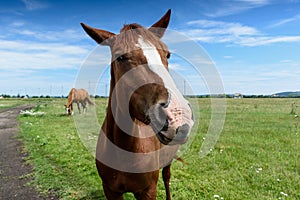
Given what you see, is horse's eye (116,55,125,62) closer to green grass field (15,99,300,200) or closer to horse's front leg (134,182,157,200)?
horse's front leg (134,182,157,200)

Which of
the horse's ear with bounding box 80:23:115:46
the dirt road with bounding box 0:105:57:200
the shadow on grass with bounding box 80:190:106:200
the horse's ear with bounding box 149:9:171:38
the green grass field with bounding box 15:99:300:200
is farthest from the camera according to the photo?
the dirt road with bounding box 0:105:57:200

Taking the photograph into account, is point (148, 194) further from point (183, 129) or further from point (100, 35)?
point (100, 35)

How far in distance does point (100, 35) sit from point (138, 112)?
1.05m

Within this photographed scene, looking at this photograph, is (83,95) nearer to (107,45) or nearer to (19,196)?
(19,196)

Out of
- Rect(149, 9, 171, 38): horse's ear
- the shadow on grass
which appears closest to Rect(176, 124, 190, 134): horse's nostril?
Rect(149, 9, 171, 38): horse's ear

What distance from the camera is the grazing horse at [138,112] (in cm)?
217

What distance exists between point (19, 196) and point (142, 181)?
3577 millimetres

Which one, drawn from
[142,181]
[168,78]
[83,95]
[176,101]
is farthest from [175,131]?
[83,95]

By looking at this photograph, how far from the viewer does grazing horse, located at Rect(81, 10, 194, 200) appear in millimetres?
2172

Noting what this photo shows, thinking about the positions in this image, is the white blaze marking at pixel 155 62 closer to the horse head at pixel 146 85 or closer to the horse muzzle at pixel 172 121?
the horse head at pixel 146 85

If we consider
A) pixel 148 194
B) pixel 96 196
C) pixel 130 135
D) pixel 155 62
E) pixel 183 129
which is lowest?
pixel 96 196

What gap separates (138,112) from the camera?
2.49 meters

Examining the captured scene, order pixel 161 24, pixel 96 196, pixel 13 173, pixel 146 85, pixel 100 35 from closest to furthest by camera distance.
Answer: pixel 146 85, pixel 100 35, pixel 161 24, pixel 96 196, pixel 13 173

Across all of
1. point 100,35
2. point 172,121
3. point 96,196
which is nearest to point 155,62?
point 172,121
